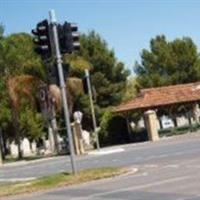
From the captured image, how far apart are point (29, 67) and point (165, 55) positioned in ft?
83.1

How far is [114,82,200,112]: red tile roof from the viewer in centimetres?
5716

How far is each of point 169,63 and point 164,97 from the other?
2481cm

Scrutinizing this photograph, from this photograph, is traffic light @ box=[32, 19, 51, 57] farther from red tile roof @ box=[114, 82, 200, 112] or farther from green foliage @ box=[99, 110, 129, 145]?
green foliage @ box=[99, 110, 129, 145]

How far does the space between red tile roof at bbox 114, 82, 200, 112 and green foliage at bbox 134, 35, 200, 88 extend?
21128 millimetres

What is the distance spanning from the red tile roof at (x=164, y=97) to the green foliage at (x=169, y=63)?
21128mm

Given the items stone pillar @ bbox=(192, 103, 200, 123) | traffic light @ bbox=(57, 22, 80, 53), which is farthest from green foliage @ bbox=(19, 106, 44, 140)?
traffic light @ bbox=(57, 22, 80, 53)

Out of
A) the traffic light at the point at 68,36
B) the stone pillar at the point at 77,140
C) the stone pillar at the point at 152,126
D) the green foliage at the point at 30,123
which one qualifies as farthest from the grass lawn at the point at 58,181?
the green foliage at the point at 30,123

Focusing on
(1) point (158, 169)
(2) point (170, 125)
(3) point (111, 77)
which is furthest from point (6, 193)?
(3) point (111, 77)

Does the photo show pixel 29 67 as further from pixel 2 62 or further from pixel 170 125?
pixel 170 125

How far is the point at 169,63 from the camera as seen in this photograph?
8219cm

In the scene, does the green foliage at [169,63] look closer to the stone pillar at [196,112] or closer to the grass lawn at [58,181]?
the stone pillar at [196,112]

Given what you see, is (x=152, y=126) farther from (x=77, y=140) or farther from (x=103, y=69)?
(x=103, y=69)

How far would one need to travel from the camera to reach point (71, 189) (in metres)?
19.1

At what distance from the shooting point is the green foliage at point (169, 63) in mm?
80625
